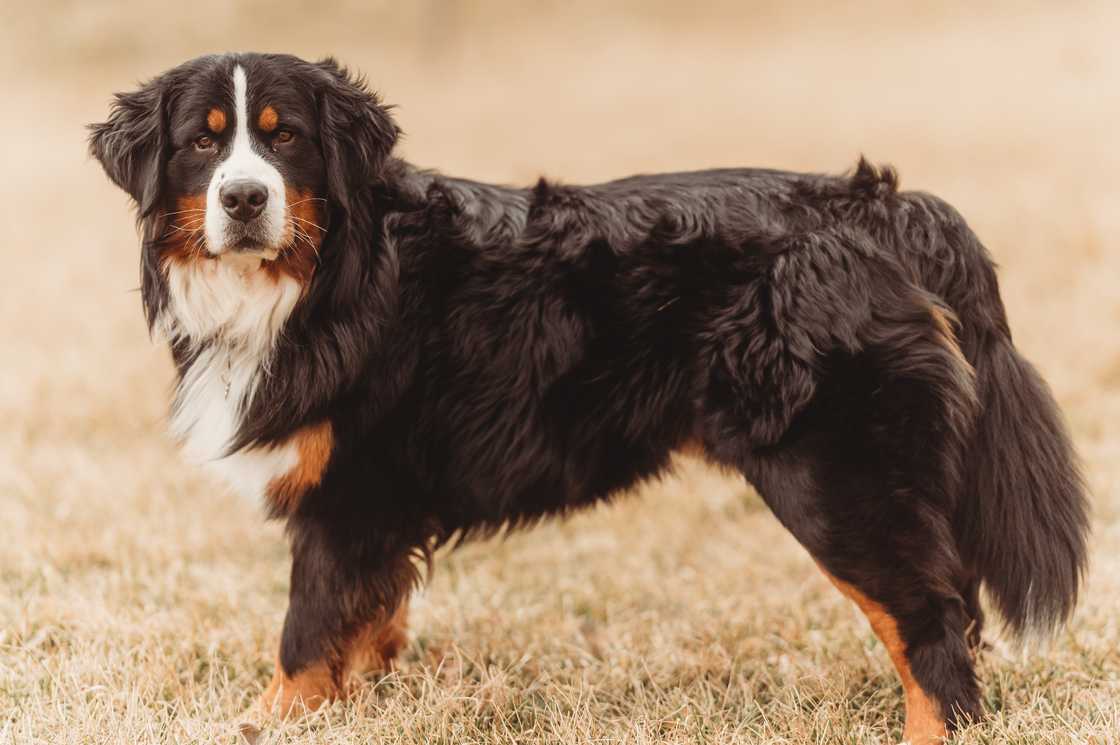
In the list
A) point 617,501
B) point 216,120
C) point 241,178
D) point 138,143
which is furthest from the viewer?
point 617,501

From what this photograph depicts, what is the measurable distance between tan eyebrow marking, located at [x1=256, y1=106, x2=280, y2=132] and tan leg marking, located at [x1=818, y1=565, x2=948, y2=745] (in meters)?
2.00

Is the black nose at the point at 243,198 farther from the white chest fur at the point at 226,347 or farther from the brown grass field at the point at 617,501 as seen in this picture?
the brown grass field at the point at 617,501

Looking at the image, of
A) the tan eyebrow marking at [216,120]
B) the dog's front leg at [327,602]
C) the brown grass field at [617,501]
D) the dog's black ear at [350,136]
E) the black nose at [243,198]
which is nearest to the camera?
the black nose at [243,198]

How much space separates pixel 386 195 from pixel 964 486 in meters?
1.90

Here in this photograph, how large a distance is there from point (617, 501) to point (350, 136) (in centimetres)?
146

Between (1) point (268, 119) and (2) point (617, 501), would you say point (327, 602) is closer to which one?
(2) point (617, 501)

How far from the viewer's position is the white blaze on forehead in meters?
2.88

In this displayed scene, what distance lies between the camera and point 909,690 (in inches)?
119

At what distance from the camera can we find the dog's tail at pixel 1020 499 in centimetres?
316

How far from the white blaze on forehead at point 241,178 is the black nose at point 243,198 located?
0.01m

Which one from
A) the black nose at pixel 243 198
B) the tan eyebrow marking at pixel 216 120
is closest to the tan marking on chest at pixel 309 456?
the black nose at pixel 243 198

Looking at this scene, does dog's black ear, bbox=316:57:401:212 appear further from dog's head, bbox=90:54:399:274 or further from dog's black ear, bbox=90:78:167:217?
dog's black ear, bbox=90:78:167:217

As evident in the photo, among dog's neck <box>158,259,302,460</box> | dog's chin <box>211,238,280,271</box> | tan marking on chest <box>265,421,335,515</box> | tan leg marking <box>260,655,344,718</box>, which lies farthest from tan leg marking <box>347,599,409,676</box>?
dog's chin <box>211,238,280,271</box>

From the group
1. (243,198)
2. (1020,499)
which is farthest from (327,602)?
(1020,499)
